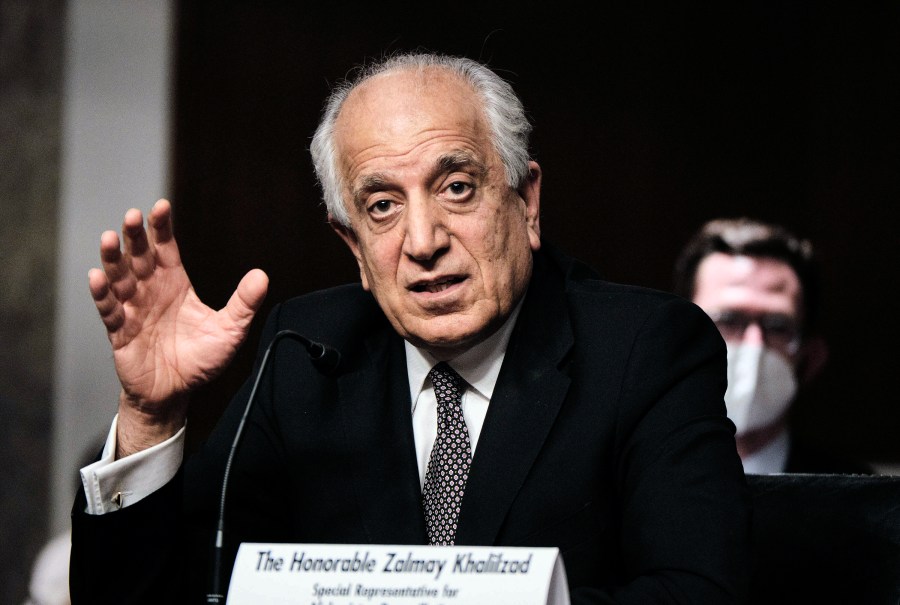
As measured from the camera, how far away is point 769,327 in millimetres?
3588

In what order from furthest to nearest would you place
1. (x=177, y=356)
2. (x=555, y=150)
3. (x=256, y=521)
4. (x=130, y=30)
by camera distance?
(x=555, y=150)
(x=130, y=30)
(x=256, y=521)
(x=177, y=356)

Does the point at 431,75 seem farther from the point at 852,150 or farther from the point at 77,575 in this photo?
the point at 852,150

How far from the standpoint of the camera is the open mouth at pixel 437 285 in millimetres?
1909

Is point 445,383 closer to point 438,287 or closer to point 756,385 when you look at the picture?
point 438,287

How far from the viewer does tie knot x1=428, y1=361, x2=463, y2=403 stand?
6.51 feet

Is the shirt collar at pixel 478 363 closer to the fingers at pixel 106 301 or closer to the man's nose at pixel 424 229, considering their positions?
the man's nose at pixel 424 229

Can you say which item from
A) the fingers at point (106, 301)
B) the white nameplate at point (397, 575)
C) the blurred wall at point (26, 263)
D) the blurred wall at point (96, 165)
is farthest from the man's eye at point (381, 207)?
the blurred wall at point (26, 263)

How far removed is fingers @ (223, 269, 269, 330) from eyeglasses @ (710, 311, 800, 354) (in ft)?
6.64

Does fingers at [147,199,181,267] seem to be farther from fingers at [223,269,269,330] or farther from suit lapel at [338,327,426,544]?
suit lapel at [338,327,426,544]

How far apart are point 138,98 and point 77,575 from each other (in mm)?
2942

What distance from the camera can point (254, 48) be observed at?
4512 millimetres

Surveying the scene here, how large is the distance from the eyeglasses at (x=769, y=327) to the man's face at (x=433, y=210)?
1.74 m

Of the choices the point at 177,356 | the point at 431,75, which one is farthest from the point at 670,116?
the point at 177,356

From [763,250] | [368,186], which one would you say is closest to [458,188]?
[368,186]
